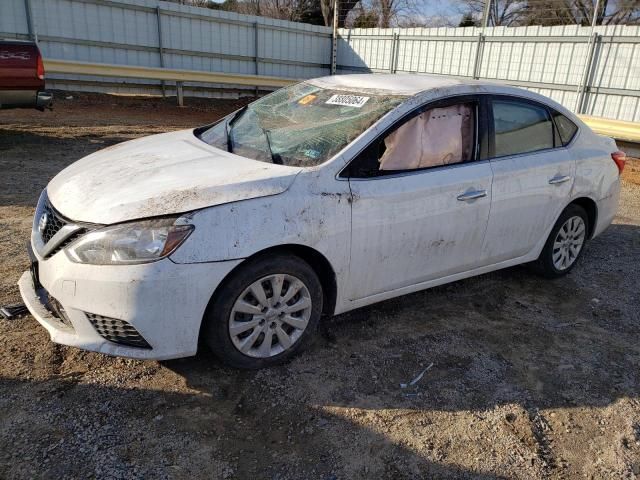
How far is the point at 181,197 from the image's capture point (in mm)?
2873

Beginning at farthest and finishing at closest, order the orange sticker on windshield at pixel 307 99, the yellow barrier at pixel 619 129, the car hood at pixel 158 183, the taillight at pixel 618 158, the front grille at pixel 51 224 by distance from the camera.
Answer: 1. the yellow barrier at pixel 619 129
2. the taillight at pixel 618 158
3. the orange sticker on windshield at pixel 307 99
4. the front grille at pixel 51 224
5. the car hood at pixel 158 183

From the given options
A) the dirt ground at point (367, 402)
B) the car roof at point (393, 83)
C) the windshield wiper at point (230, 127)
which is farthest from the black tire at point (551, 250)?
the windshield wiper at point (230, 127)

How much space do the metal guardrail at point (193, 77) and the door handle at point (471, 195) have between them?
840 centimetres

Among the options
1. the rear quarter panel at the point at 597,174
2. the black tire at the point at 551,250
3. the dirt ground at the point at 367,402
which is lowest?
the dirt ground at the point at 367,402

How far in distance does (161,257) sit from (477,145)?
241 centimetres

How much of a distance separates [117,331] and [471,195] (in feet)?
8.01

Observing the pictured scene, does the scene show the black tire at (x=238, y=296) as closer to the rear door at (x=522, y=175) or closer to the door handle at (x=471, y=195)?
the door handle at (x=471, y=195)

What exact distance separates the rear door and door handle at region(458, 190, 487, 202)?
125 millimetres

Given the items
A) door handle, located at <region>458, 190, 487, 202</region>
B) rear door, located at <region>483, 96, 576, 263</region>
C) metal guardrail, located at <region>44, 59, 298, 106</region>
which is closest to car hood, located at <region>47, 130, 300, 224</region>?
door handle, located at <region>458, 190, 487, 202</region>

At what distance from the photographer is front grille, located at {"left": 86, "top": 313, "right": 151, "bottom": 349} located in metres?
2.78

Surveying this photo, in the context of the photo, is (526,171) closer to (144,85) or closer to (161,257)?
Answer: (161,257)

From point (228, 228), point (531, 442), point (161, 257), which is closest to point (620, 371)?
point (531, 442)

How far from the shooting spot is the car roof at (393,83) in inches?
150

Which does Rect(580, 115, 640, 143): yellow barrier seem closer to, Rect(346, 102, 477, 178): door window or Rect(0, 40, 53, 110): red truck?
Rect(346, 102, 477, 178): door window
